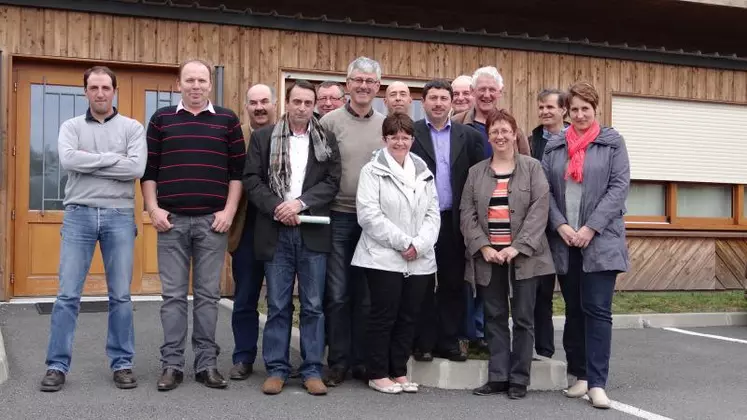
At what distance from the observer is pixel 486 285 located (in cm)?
545

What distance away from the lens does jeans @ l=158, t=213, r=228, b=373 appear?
17.6 ft

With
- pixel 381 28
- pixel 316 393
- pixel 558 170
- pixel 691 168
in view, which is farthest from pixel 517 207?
pixel 691 168

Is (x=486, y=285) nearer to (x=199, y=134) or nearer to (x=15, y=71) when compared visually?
(x=199, y=134)

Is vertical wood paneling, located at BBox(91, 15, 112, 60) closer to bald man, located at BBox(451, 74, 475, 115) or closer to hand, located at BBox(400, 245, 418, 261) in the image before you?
bald man, located at BBox(451, 74, 475, 115)

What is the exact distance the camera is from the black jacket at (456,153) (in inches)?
225

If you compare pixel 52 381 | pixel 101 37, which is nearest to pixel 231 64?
pixel 101 37

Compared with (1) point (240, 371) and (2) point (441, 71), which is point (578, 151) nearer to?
(1) point (240, 371)

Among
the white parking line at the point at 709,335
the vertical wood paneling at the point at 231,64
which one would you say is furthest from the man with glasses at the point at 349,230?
the white parking line at the point at 709,335

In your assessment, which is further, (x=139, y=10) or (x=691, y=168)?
(x=691, y=168)

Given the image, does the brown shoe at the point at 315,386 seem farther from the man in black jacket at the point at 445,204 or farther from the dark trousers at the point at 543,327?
the dark trousers at the point at 543,327

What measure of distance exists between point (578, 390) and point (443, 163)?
6.03 ft

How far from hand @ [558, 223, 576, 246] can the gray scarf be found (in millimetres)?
1641

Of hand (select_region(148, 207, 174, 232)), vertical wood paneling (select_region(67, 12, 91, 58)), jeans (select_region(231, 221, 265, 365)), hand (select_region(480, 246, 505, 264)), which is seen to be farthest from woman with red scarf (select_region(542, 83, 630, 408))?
vertical wood paneling (select_region(67, 12, 91, 58))

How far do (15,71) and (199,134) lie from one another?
15.9 ft
